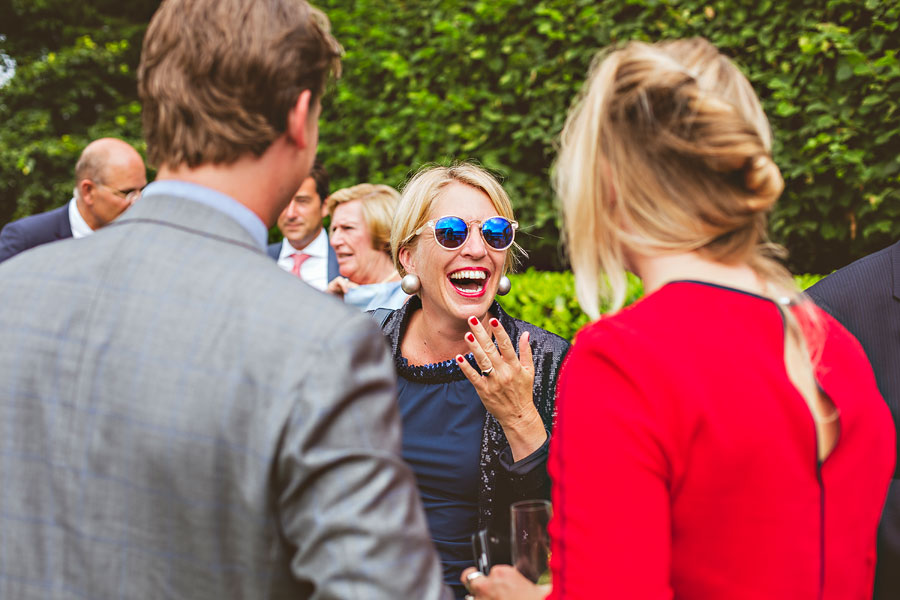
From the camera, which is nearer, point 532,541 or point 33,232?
point 532,541

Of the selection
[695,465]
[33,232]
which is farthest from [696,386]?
[33,232]

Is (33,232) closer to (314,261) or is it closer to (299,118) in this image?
(314,261)

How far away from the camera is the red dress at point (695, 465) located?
1.30 metres

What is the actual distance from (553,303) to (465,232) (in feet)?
7.57

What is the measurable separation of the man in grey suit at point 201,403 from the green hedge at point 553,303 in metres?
3.92

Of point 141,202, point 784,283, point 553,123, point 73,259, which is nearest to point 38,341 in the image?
point 73,259

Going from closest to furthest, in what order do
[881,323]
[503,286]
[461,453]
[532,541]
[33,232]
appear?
[532,541], [881,323], [461,453], [503,286], [33,232]

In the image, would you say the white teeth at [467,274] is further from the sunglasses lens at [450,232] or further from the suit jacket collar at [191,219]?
the suit jacket collar at [191,219]

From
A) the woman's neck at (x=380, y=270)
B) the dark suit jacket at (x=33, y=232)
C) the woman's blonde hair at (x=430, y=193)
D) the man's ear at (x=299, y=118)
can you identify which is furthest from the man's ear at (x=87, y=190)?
the man's ear at (x=299, y=118)

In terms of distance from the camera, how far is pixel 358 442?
124cm

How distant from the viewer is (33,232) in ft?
19.6

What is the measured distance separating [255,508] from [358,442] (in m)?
0.20

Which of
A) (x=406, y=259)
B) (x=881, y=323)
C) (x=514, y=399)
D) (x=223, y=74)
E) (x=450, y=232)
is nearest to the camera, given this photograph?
(x=223, y=74)

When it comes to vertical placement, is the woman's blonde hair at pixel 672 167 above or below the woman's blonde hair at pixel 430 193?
above
